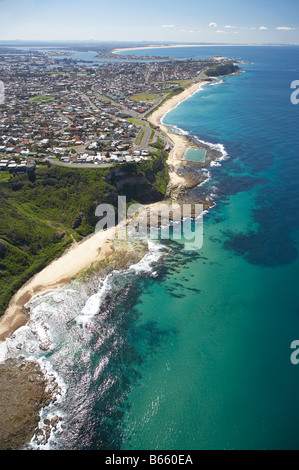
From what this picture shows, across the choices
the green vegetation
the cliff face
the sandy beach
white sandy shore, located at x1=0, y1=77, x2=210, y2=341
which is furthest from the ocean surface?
the sandy beach

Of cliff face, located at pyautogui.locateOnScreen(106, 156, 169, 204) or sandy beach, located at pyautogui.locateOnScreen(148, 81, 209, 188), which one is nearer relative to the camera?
cliff face, located at pyautogui.locateOnScreen(106, 156, 169, 204)

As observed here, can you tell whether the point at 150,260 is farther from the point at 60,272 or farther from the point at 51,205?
the point at 51,205

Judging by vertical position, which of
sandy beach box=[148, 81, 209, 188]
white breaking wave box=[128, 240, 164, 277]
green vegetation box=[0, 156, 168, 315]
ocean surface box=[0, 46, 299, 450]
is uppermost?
sandy beach box=[148, 81, 209, 188]

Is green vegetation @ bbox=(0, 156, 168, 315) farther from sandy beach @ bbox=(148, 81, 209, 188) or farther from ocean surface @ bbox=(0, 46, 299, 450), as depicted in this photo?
ocean surface @ bbox=(0, 46, 299, 450)

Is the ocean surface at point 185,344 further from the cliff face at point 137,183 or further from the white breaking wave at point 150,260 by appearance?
the cliff face at point 137,183

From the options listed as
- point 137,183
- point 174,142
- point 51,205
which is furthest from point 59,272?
point 174,142

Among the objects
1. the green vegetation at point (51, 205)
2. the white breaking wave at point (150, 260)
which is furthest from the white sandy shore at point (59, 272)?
the white breaking wave at point (150, 260)
